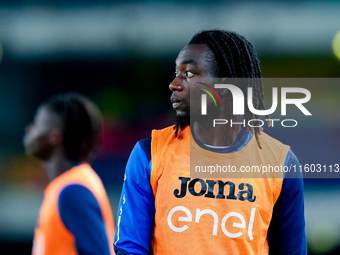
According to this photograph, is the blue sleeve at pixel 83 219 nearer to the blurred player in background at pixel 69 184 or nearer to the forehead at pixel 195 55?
the blurred player in background at pixel 69 184

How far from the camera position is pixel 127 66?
12.5 feet

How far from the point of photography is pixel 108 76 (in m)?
3.84

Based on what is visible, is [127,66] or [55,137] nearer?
[55,137]

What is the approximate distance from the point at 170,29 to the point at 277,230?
2.32 m

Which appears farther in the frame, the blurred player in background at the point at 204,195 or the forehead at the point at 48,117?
the forehead at the point at 48,117

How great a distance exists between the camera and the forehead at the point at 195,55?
1802mm

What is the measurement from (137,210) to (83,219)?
0.23 metres

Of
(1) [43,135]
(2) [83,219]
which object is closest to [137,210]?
(2) [83,219]

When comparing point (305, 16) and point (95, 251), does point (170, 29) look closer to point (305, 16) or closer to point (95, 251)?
point (305, 16)

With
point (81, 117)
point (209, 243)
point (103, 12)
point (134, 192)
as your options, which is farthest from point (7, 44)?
point (209, 243)

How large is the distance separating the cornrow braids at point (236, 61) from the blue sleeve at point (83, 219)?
0.76m

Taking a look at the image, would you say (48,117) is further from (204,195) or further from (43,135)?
(204,195)

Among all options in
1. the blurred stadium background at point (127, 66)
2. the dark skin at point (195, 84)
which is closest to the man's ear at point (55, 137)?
the dark skin at point (195, 84)

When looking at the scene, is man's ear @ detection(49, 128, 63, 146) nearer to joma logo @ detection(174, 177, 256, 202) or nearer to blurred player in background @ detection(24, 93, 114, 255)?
blurred player in background @ detection(24, 93, 114, 255)
